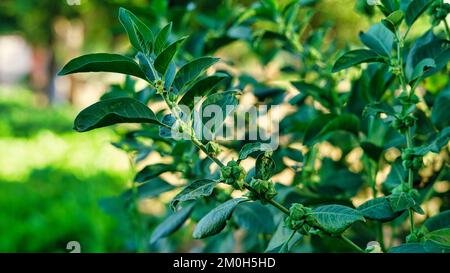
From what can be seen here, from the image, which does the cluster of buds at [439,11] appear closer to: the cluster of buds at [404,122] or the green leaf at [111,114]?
the cluster of buds at [404,122]

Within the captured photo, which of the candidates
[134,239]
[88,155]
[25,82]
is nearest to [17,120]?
[88,155]

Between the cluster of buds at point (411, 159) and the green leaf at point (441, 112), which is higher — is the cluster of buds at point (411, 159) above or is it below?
below

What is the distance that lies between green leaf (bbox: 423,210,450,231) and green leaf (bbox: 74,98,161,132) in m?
0.47

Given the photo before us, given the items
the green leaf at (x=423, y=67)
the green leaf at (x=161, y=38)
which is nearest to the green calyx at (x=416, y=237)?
the green leaf at (x=423, y=67)

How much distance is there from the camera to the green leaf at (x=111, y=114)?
2.46 feet

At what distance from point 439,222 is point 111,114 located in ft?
1.78

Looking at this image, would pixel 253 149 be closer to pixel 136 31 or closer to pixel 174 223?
pixel 136 31

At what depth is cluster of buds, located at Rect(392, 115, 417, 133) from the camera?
897 mm

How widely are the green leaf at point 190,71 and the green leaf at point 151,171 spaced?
0.29 metres

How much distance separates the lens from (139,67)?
80cm

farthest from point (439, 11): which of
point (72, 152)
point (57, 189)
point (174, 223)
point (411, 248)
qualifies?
point (72, 152)

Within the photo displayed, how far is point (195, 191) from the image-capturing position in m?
0.79

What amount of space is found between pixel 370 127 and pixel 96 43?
10.9 meters
